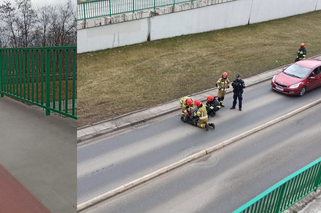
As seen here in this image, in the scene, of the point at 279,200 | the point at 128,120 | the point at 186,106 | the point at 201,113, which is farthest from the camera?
the point at 128,120

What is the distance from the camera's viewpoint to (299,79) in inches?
509

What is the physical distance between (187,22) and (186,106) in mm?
11459

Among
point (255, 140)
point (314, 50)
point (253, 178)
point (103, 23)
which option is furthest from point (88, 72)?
point (314, 50)

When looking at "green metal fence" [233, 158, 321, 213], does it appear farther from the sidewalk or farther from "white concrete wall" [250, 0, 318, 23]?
"white concrete wall" [250, 0, 318, 23]

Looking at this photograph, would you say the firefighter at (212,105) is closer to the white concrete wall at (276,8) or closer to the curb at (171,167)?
the curb at (171,167)

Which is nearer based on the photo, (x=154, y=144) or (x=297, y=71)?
(x=154, y=144)

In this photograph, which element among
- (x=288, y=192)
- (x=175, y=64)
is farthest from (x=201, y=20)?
(x=288, y=192)

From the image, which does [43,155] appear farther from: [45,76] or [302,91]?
[302,91]

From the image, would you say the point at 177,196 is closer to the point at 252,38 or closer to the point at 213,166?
the point at 213,166

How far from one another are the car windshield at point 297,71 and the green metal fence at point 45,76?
1029 cm

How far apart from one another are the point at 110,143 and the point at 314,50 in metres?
15.5

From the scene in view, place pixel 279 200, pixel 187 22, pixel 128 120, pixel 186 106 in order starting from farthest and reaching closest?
1. pixel 187 22
2. pixel 128 120
3. pixel 186 106
4. pixel 279 200

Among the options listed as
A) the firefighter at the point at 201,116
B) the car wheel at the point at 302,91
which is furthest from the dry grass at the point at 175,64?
the car wheel at the point at 302,91

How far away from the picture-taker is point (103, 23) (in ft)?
55.6
